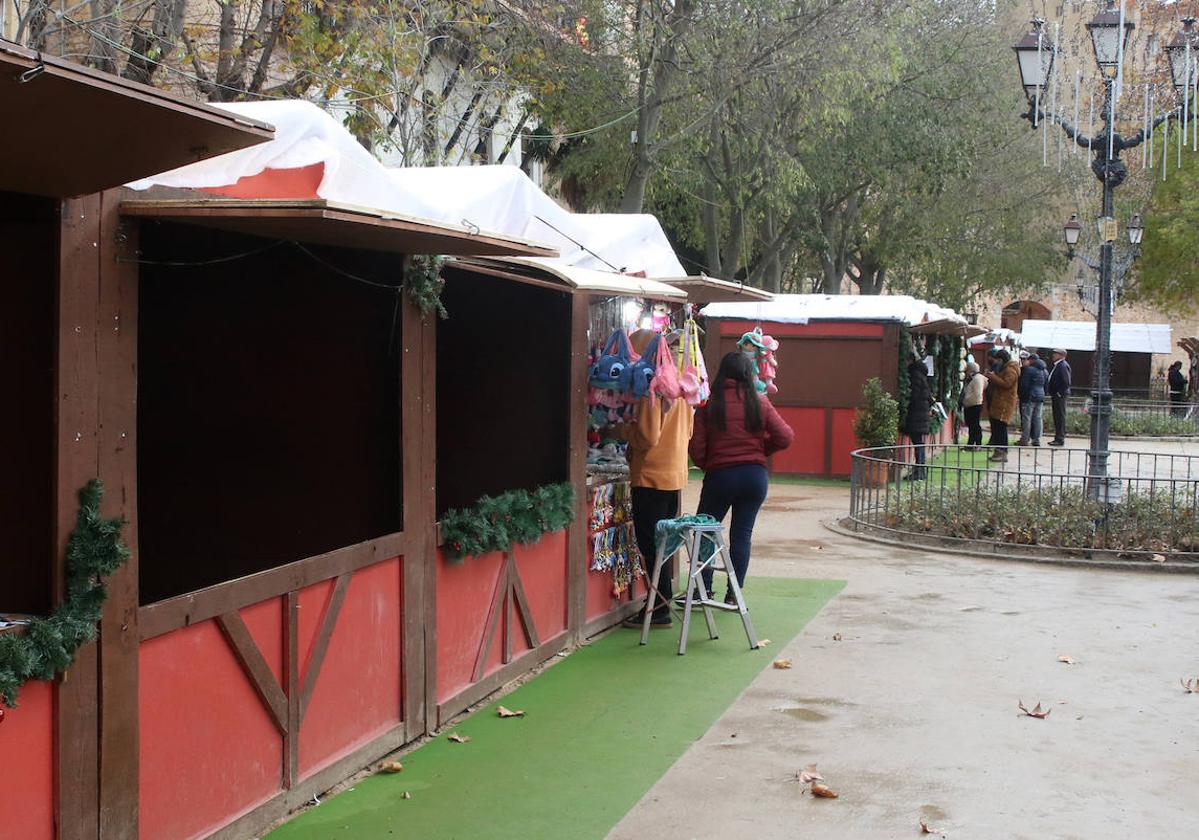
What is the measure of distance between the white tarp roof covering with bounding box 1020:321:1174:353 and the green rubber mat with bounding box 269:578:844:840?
42.4 m

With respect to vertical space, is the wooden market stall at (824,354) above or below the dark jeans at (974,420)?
above

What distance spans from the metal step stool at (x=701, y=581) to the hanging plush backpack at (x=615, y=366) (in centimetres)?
106

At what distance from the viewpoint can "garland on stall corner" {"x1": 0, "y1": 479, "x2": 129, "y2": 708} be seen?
3781mm

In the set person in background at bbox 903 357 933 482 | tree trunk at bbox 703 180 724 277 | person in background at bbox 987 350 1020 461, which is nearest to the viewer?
person in background at bbox 903 357 933 482

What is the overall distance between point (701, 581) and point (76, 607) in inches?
205

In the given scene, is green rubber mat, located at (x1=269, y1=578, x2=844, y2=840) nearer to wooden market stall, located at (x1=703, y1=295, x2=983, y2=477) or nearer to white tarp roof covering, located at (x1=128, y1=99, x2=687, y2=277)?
white tarp roof covering, located at (x1=128, y1=99, x2=687, y2=277)

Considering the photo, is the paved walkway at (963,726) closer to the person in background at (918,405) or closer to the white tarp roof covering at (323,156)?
the white tarp roof covering at (323,156)

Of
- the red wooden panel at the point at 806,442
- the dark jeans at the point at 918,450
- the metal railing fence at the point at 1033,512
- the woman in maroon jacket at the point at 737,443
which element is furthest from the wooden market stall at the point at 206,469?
the red wooden panel at the point at 806,442

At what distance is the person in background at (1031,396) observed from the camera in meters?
25.7

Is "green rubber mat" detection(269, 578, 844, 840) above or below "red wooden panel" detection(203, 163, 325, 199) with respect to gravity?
below

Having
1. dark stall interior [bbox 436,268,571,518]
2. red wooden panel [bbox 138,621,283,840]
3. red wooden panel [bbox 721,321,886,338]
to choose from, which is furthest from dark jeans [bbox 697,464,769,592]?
red wooden panel [bbox 721,321,886,338]

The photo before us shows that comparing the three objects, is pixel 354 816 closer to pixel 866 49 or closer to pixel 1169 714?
pixel 1169 714

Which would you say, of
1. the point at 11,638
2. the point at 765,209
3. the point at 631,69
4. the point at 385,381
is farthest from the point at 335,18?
the point at 765,209

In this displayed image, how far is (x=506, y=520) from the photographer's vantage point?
7.28 m
